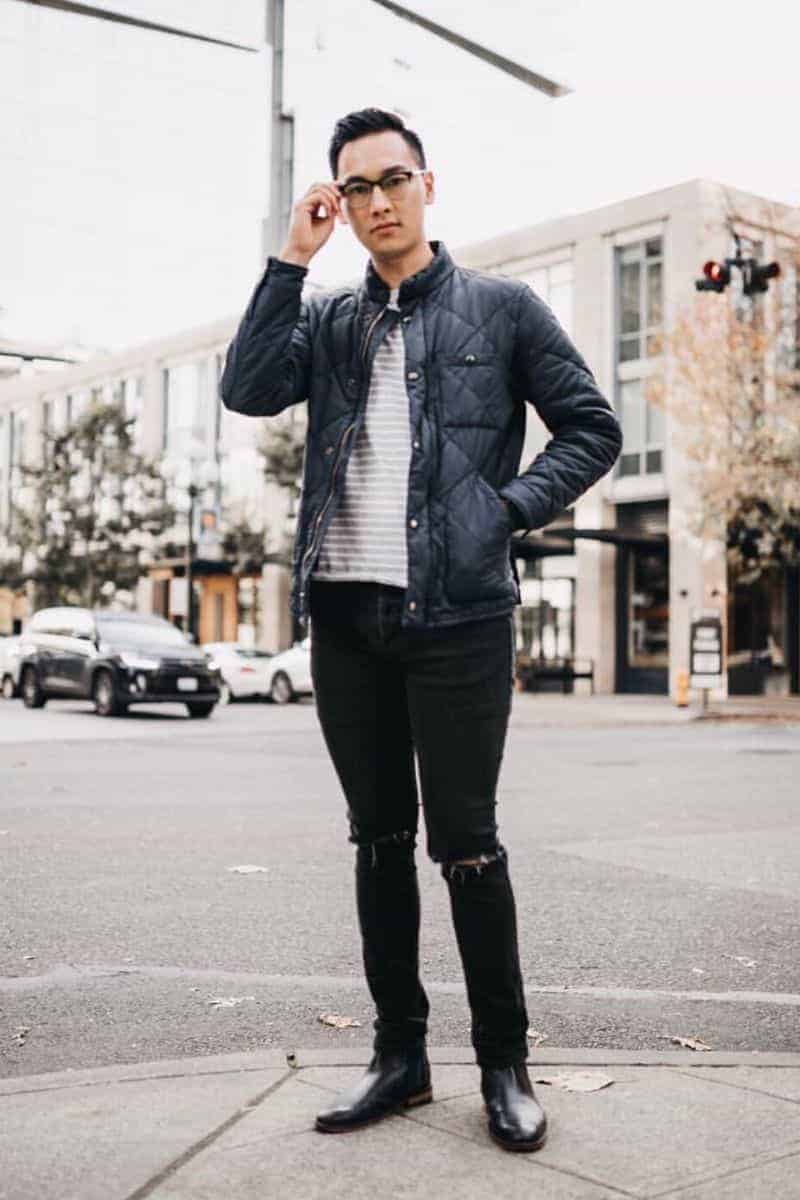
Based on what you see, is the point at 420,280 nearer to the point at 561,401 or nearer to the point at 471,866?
the point at 561,401

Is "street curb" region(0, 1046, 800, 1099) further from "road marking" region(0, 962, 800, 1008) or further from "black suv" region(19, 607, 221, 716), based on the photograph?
"black suv" region(19, 607, 221, 716)

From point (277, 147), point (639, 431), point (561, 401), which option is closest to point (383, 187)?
point (561, 401)

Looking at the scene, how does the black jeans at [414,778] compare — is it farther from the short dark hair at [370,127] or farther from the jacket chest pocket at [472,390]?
the short dark hair at [370,127]

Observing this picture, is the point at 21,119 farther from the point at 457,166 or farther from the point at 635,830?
the point at 635,830

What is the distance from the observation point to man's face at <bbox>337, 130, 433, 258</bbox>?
9.57ft

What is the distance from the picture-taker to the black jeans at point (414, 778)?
2.89 meters

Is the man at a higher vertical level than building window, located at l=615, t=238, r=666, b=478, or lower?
lower

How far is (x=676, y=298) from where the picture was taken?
32438 mm

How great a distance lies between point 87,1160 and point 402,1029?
0.73 m

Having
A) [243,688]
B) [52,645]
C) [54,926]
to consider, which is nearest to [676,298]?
[243,688]

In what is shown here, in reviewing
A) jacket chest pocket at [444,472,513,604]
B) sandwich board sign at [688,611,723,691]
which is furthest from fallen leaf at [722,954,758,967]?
sandwich board sign at [688,611,723,691]

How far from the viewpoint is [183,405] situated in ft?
→ 165

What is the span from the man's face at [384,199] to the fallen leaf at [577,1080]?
187cm

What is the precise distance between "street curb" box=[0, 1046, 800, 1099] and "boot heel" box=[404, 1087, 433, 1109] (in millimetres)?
261
